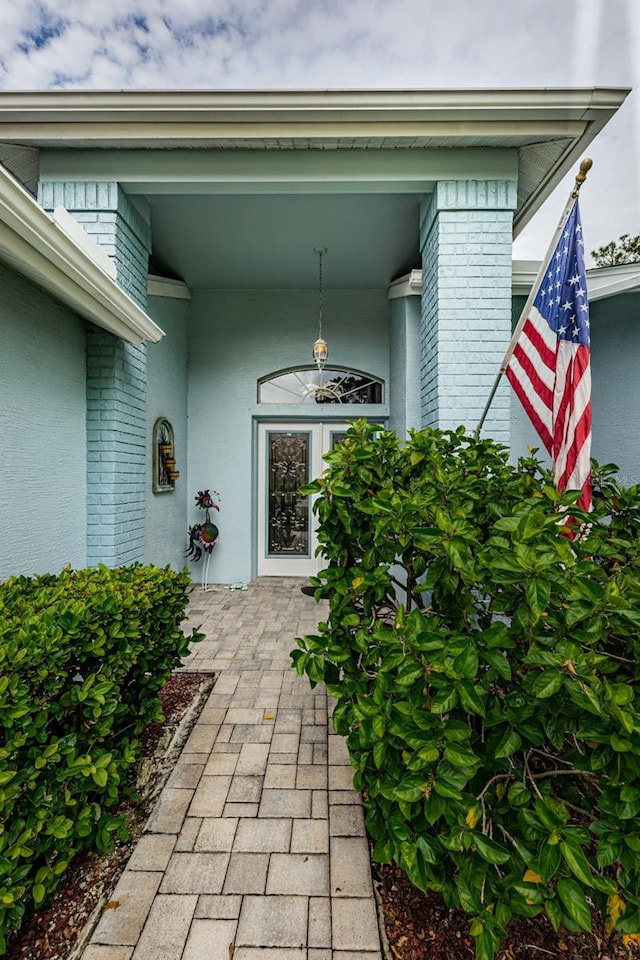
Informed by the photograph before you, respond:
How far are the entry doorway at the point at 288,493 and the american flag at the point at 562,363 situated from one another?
11.7 feet

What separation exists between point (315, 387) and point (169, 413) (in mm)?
A: 1927

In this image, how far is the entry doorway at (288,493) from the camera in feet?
19.1

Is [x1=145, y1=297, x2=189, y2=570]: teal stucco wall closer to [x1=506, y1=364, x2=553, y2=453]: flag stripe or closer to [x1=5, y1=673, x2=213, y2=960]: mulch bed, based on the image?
[x1=5, y1=673, x2=213, y2=960]: mulch bed

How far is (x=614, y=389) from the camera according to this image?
167 inches

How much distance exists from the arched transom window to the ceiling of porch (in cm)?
111

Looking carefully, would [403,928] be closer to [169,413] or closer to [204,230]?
[169,413]

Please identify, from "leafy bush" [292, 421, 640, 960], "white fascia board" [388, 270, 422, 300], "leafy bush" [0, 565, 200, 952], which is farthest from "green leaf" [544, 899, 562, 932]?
"white fascia board" [388, 270, 422, 300]

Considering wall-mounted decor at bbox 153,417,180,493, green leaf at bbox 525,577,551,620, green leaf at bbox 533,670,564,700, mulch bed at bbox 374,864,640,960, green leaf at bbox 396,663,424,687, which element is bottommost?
mulch bed at bbox 374,864,640,960

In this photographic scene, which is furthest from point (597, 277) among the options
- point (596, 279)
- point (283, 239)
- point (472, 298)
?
point (283, 239)

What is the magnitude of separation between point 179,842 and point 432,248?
407cm

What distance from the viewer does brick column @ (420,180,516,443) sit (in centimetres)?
325

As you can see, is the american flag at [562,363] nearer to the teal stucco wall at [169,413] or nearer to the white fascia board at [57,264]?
the white fascia board at [57,264]

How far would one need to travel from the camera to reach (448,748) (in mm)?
1022

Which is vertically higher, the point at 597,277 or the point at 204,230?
the point at 204,230
